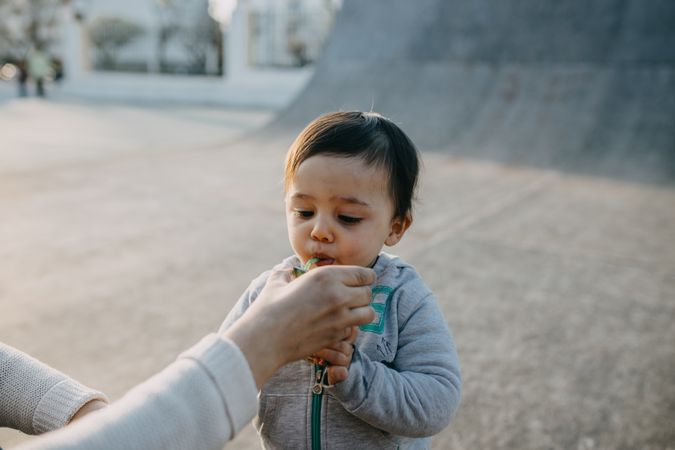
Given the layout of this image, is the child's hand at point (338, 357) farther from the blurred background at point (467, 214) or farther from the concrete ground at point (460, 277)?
the concrete ground at point (460, 277)

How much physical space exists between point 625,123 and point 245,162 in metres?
4.18

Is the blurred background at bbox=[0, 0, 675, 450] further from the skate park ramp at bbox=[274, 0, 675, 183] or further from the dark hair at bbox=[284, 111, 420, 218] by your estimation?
the dark hair at bbox=[284, 111, 420, 218]

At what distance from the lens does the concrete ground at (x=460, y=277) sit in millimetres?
2072

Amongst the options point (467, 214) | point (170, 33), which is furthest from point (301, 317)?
point (170, 33)

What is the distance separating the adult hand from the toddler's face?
17cm

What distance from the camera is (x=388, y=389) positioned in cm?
99

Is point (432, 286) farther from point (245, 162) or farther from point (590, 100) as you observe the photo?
point (590, 100)

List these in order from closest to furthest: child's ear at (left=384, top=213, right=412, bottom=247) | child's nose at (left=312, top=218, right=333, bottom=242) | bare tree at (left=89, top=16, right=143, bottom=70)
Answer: child's nose at (left=312, top=218, right=333, bottom=242) → child's ear at (left=384, top=213, right=412, bottom=247) → bare tree at (left=89, top=16, right=143, bottom=70)

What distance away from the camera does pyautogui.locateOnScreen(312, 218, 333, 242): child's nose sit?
3.46 ft

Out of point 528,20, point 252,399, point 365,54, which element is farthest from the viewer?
point 365,54

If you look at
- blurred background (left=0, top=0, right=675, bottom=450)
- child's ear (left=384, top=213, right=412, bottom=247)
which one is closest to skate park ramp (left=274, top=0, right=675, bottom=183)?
blurred background (left=0, top=0, right=675, bottom=450)

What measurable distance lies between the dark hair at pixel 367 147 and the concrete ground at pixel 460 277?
101cm

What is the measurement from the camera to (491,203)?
189 inches

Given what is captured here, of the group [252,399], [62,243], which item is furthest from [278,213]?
[252,399]
